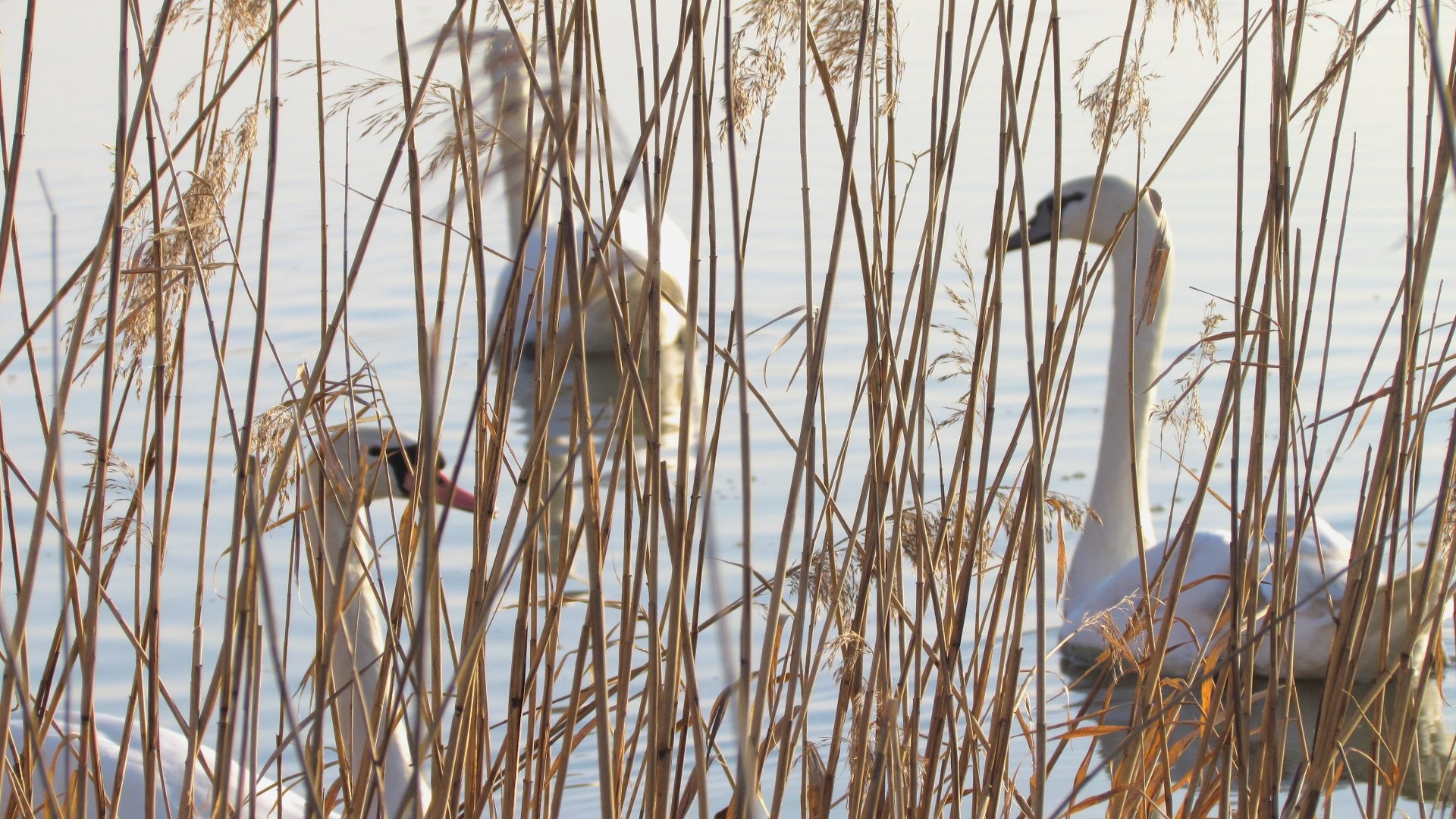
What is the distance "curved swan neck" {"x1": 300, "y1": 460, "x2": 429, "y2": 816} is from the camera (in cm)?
96

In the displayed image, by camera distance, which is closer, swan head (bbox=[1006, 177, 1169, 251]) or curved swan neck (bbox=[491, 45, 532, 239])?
curved swan neck (bbox=[491, 45, 532, 239])

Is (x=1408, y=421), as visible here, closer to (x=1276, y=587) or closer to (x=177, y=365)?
(x=1276, y=587)

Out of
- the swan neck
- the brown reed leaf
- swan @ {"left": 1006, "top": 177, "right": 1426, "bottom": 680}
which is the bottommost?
swan @ {"left": 1006, "top": 177, "right": 1426, "bottom": 680}

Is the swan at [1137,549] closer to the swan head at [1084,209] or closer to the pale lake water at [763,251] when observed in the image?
the swan head at [1084,209]

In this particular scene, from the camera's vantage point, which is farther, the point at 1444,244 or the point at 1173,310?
the point at 1173,310

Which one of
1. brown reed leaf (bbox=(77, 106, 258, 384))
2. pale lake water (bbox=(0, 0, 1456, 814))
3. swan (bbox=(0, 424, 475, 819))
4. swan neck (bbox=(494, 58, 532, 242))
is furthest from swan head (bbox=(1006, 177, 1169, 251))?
swan neck (bbox=(494, 58, 532, 242))

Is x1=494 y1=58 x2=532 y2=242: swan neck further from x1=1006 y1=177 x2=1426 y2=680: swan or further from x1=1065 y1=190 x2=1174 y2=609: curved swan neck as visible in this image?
x1=1065 y1=190 x2=1174 y2=609: curved swan neck

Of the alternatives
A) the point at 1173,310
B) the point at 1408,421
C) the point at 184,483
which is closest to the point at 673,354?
the point at 1173,310

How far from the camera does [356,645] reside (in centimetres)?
186

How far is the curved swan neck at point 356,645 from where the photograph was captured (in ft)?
3.14

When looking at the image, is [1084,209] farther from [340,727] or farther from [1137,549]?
[340,727]

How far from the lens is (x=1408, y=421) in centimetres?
114

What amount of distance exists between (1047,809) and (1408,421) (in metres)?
1.53

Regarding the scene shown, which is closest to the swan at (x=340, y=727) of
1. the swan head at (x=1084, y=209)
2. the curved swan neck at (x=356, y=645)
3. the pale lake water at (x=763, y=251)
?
the curved swan neck at (x=356, y=645)
